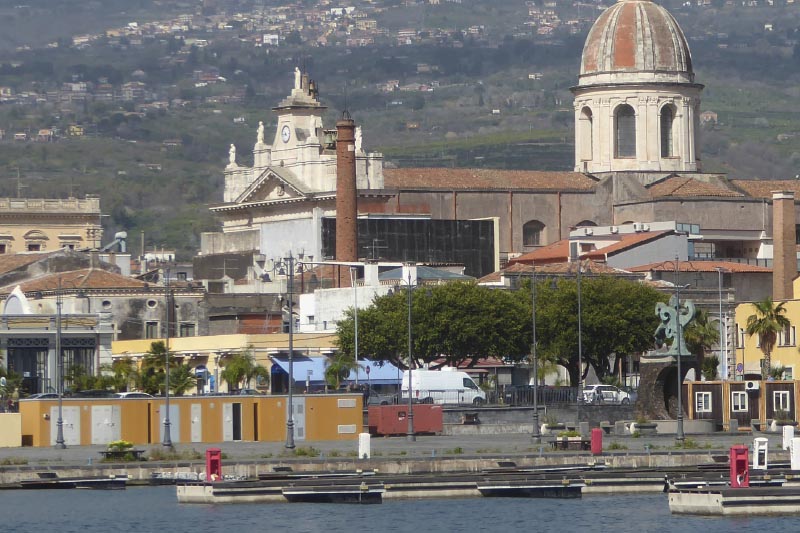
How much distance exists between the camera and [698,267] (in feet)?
422

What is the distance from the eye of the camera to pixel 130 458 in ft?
240

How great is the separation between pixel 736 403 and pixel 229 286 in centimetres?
5551

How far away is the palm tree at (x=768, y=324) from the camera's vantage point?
112 m

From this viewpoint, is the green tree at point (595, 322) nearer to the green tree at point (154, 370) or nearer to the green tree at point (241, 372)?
the green tree at point (241, 372)

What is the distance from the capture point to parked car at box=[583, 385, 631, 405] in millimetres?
96062

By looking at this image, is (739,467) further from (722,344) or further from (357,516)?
(722,344)

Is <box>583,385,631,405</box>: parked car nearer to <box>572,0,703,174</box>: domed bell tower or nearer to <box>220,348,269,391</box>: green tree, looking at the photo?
<box>220,348,269,391</box>: green tree


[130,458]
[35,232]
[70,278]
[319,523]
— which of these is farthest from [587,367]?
[35,232]

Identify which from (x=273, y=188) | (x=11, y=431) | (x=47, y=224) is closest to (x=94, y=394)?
(x=11, y=431)

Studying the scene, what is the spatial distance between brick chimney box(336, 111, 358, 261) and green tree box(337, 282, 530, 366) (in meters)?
28.6

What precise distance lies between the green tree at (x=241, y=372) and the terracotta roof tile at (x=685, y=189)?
51850mm

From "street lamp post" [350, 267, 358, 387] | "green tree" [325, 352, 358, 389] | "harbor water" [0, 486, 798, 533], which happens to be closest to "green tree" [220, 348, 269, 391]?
"green tree" [325, 352, 358, 389]

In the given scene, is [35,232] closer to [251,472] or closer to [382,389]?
[382,389]

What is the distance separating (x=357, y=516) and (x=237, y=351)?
47.8 m
